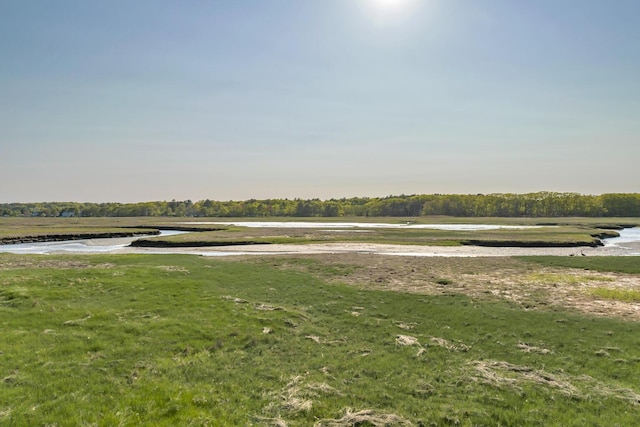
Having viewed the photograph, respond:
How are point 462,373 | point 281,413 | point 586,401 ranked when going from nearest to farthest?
point 281,413 < point 586,401 < point 462,373

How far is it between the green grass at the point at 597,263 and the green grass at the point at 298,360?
19548 millimetres

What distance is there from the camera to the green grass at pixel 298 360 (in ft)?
35.7

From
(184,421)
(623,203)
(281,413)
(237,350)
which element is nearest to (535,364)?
(281,413)

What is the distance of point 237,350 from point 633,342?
53.0 feet

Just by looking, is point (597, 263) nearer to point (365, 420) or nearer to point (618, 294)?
point (618, 294)

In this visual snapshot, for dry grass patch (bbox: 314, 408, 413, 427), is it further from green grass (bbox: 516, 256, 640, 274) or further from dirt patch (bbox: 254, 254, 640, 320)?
green grass (bbox: 516, 256, 640, 274)

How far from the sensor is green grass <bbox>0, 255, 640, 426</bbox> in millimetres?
10883

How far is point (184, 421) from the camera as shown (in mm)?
10141

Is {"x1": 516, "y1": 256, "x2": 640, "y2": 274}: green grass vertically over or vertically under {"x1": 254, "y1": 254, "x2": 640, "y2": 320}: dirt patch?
over

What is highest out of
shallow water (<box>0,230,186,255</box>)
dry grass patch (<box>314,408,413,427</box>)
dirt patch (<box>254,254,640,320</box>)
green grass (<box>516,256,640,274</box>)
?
green grass (<box>516,256,640,274</box>)

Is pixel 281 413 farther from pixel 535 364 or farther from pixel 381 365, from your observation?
pixel 535 364

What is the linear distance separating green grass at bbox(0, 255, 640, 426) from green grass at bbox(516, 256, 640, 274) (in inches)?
770

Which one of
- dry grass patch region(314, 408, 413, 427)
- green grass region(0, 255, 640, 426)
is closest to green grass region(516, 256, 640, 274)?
green grass region(0, 255, 640, 426)

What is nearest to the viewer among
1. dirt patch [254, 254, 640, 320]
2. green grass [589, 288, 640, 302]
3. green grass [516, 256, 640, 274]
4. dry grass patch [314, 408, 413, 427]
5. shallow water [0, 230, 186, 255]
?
dry grass patch [314, 408, 413, 427]
